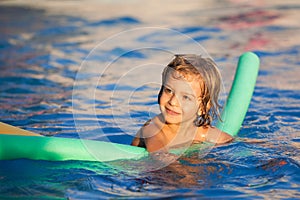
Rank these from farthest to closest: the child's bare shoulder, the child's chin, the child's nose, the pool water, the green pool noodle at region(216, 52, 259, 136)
Answer: the green pool noodle at region(216, 52, 259, 136) < the child's bare shoulder < the child's chin < the child's nose < the pool water

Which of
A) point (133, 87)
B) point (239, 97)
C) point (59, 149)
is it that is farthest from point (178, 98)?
point (133, 87)

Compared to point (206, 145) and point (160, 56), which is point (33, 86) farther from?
point (206, 145)

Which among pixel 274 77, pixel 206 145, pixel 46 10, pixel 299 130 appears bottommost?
pixel 206 145

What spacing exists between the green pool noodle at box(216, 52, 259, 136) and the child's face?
1.97 ft

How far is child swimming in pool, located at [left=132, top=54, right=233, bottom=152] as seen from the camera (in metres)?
3.88

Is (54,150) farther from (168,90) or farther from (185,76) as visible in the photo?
(185,76)

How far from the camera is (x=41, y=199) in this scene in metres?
3.47

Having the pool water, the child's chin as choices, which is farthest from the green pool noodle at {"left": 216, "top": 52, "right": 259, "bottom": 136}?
the child's chin

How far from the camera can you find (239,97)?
4.88m

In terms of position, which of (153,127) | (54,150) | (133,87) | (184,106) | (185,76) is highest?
(133,87)

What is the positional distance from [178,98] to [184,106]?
8cm

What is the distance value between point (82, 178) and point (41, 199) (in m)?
0.38

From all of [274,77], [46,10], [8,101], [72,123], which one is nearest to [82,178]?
[72,123]

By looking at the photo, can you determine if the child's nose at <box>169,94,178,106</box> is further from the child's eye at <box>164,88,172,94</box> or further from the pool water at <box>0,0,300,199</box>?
the pool water at <box>0,0,300,199</box>
